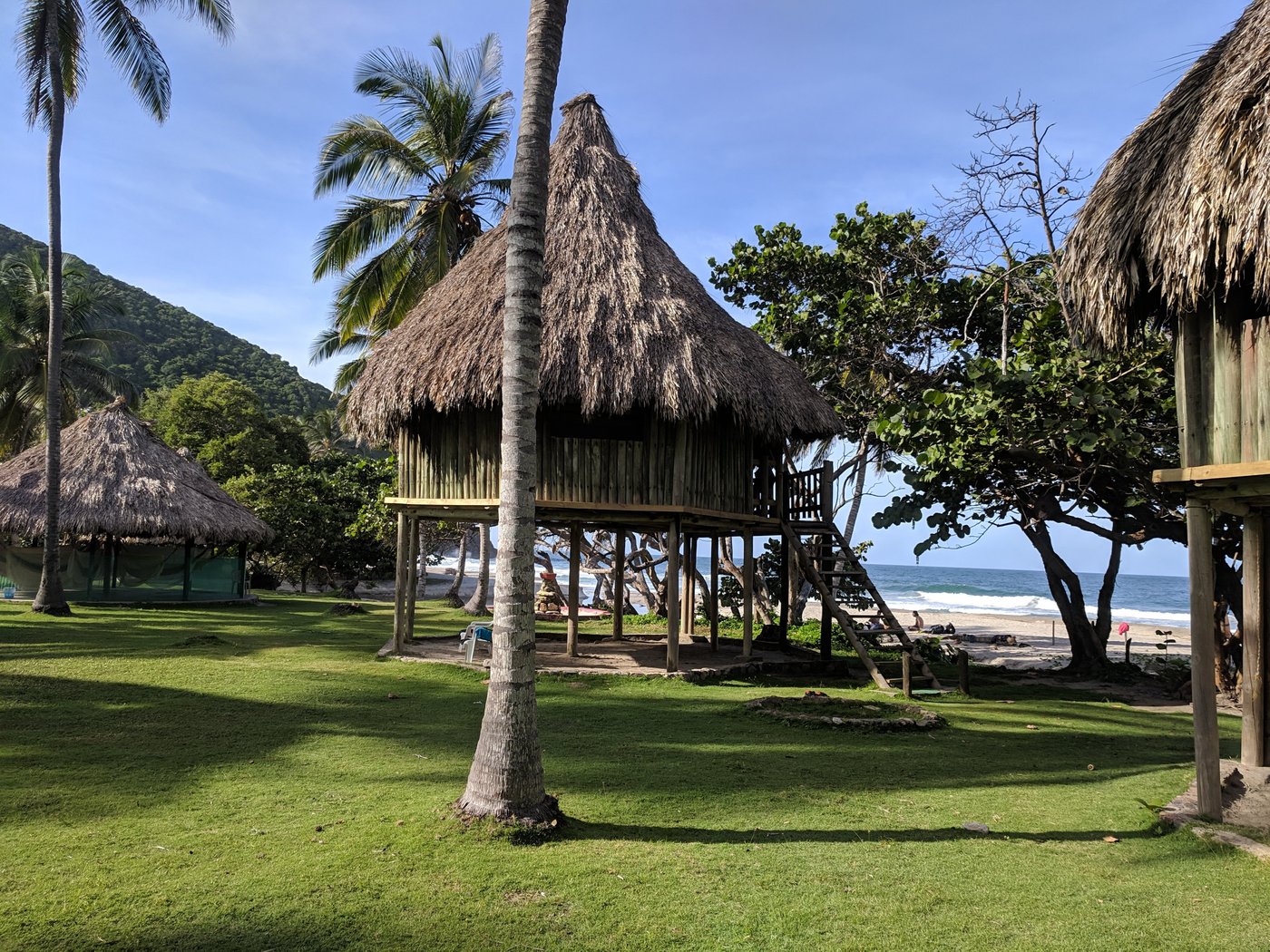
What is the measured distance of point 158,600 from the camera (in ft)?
67.3

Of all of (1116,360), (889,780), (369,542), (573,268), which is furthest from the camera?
(369,542)

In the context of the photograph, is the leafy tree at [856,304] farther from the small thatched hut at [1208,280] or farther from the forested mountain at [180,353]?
the forested mountain at [180,353]

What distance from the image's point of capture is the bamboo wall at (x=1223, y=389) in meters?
5.46

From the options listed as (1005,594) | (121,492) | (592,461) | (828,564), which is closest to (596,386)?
(592,461)

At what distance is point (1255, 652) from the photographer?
21.2 ft

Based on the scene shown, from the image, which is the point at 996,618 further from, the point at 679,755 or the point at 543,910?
the point at 543,910

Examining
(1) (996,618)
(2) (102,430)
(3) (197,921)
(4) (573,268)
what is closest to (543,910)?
(3) (197,921)

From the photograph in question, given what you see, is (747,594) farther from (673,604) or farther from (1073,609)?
(1073,609)

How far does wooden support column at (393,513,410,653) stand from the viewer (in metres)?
12.5

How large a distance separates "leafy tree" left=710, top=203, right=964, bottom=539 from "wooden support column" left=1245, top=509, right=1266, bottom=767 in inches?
330

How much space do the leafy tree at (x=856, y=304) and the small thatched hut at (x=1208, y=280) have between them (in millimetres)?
7700

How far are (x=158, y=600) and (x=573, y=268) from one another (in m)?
14.6

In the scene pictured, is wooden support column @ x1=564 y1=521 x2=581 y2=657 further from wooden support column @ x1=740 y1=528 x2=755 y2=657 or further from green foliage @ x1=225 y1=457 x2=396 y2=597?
green foliage @ x1=225 y1=457 x2=396 y2=597

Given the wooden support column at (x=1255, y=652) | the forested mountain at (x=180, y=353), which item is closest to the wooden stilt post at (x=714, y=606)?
the wooden support column at (x=1255, y=652)
